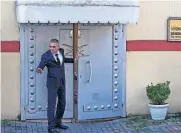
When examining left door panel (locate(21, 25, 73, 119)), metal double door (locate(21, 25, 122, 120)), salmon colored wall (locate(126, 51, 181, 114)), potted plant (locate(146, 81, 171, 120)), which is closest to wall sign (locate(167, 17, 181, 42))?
salmon colored wall (locate(126, 51, 181, 114))

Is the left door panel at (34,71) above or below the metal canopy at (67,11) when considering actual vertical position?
below

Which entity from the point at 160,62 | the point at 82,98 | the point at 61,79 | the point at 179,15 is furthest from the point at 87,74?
the point at 179,15

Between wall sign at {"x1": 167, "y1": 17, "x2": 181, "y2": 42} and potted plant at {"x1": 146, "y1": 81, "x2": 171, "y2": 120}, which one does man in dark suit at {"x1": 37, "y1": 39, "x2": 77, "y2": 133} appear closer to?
potted plant at {"x1": 146, "y1": 81, "x2": 171, "y2": 120}

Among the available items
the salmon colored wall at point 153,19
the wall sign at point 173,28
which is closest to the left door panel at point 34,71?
the salmon colored wall at point 153,19

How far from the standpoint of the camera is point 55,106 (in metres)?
7.89

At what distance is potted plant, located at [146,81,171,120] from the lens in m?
8.65

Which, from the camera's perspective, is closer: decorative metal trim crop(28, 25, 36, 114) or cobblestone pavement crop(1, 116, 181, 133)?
cobblestone pavement crop(1, 116, 181, 133)

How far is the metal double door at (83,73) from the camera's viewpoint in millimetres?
8508

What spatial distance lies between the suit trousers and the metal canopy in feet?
4.20

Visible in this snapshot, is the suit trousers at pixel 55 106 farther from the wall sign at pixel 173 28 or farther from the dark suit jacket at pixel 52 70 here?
the wall sign at pixel 173 28

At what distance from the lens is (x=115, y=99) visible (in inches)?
354

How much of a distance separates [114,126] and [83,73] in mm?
1249

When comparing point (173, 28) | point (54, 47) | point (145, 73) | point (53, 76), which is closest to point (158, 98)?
point (145, 73)

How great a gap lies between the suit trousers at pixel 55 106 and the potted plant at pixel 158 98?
1.94 metres
